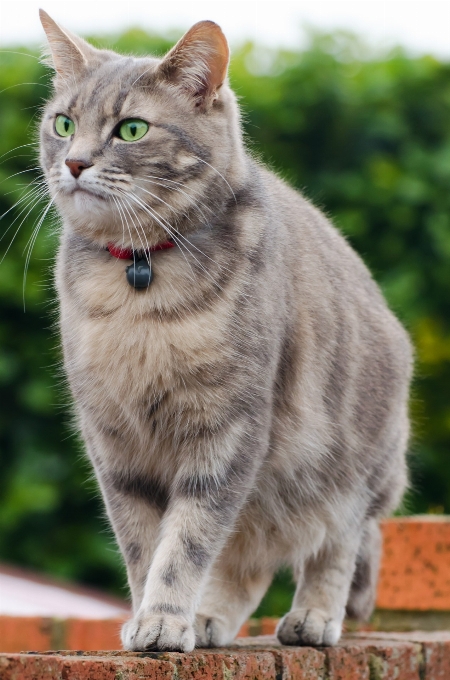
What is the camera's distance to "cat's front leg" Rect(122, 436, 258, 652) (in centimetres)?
220

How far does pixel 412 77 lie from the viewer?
210 inches

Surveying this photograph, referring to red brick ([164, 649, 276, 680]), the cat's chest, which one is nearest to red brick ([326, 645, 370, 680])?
red brick ([164, 649, 276, 680])

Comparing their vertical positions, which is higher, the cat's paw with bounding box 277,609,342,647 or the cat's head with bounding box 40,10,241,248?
the cat's head with bounding box 40,10,241,248

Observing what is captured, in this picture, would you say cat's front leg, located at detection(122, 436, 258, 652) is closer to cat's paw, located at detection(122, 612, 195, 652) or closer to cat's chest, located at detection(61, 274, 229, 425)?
cat's paw, located at detection(122, 612, 195, 652)

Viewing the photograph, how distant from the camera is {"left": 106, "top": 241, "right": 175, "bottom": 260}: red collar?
2500 millimetres

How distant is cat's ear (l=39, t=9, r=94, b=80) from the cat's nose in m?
0.43

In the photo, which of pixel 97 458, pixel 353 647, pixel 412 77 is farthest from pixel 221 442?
pixel 412 77

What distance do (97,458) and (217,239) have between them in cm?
66

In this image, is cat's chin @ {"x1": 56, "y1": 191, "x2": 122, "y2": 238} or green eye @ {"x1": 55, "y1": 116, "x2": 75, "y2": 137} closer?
cat's chin @ {"x1": 56, "y1": 191, "x2": 122, "y2": 238}

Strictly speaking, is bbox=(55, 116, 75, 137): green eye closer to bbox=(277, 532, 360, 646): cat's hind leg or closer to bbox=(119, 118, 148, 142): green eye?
bbox=(119, 118, 148, 142): green eye

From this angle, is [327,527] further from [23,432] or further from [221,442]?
[23,432]

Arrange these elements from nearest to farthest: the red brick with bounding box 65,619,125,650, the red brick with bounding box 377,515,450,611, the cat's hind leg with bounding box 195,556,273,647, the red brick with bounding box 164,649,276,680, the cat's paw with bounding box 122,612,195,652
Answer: the red brick with bounding box 164,649,276,680
the cat's paw with bounding box 122,612,195,652
the cat's hind leg with bounding box 195,556,273,647
the red brick with bounding box 65,619,125,650
the red brick with bounding box 377,515,450,611

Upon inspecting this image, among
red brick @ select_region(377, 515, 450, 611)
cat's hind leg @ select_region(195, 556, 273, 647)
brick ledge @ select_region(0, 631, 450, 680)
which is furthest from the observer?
red brick @ select_region(377, 515, 450, 611)

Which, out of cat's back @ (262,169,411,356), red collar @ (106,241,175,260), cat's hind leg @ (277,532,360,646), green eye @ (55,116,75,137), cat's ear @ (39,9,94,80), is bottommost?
cat's hind leg @ (277,532,360,646)
